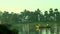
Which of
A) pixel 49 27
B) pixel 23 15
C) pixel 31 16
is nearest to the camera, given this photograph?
pixel 23 15

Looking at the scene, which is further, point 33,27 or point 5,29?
point 33,27

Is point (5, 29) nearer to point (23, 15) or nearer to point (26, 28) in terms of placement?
point (23, 15)

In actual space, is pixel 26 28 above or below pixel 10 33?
below

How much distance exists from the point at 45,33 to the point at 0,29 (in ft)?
33.8

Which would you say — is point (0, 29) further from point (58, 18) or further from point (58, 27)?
point (58, 27)

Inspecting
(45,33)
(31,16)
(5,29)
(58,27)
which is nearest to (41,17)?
(31,16)

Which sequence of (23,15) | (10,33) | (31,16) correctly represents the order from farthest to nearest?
(31,16) → (23,15) → (10,33)

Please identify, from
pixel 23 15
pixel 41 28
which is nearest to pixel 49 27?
pixel 41 28

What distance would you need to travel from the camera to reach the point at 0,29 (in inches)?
23.4

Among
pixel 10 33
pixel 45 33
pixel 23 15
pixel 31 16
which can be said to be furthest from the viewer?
pixel 45 33

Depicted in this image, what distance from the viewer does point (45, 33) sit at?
35.5ft

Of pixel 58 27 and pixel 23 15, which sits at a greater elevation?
pixel 23 15

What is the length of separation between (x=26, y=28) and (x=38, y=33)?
0.98 m

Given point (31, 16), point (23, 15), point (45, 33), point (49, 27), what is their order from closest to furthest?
point (23, 15) → point (31, 16) → point (45, 33) → point (49, 27)
